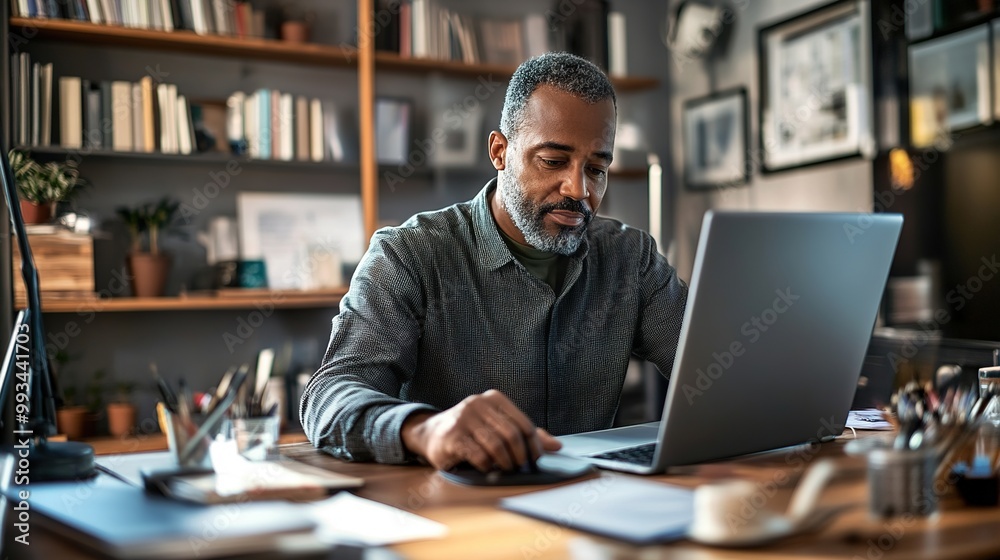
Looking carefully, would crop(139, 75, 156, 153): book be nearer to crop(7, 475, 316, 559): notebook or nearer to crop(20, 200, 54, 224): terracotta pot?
crop(20, 200, 54, 224): terracotta pot

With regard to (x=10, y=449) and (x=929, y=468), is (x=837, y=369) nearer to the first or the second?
(x=929, y=468)

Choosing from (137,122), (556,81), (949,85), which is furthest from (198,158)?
(949,85)

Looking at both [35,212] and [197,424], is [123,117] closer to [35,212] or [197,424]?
[35,212]

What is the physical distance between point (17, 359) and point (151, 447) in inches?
80.0

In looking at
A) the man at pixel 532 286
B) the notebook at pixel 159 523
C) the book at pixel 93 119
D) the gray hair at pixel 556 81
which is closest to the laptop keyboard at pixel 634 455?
the man at pixel 532 286

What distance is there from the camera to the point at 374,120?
3.59m

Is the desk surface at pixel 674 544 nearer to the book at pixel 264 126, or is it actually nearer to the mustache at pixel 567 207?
the mustache at pixel 567 207

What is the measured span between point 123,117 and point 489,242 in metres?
1.95

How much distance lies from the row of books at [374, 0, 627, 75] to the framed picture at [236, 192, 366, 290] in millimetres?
663

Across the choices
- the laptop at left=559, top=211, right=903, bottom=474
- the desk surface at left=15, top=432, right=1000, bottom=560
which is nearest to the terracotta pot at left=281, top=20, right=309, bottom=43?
the laptop at left=559, top=211, right=903, bottom=474

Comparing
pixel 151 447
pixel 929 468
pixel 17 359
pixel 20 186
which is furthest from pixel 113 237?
pixel 929 468

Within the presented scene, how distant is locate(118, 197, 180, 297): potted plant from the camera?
127 inches

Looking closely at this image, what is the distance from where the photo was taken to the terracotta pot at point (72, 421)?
314cm

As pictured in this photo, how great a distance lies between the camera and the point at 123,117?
3203 mm
